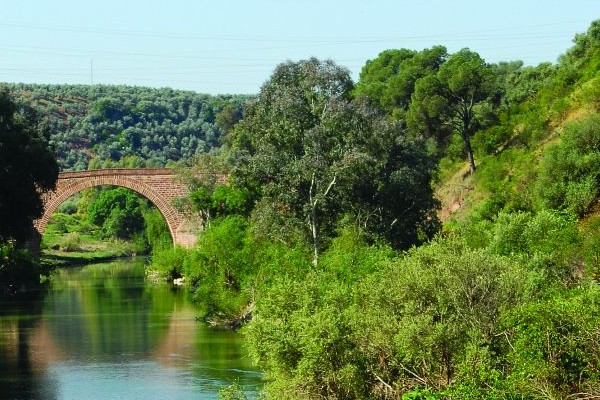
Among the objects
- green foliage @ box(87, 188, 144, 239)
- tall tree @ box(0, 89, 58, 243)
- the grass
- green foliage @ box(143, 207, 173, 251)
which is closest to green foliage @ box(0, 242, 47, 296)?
tall tree @ box(0, 89, 58, 243)

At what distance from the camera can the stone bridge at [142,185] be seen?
85938mm

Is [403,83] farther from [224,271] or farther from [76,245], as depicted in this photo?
[76,245]

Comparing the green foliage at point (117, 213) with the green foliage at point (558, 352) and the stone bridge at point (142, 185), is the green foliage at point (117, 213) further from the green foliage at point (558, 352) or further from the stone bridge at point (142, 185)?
the green foliage at point (558, 352)

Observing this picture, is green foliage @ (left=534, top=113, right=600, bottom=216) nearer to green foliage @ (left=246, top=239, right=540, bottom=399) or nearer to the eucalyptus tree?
the eucalyptus tree

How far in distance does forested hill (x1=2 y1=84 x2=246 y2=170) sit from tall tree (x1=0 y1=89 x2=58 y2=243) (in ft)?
280

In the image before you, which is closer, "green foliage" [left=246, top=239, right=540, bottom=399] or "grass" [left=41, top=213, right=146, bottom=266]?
"green foliage" [left=246, top=239, right=540, bottom=399]

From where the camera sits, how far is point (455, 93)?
63188mm

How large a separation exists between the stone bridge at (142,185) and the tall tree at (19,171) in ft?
98.6

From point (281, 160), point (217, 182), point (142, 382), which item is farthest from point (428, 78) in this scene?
point (142, 382)

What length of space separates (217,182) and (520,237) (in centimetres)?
3651

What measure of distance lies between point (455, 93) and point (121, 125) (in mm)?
102186

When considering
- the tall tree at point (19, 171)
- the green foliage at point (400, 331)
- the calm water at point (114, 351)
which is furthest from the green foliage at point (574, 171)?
the tall tree at point (19, 171)

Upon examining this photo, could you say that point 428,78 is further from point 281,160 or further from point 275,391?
point 275,391

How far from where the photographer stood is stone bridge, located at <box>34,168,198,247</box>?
85.9 meters
